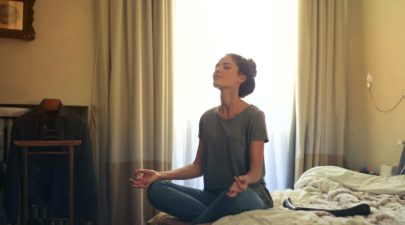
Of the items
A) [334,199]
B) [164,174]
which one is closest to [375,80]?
[334,199]

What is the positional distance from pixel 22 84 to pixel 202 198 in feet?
4.99

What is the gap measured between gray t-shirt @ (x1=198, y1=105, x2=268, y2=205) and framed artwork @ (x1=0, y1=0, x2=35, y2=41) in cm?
148

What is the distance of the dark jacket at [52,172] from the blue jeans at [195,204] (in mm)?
800

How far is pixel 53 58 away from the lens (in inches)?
106

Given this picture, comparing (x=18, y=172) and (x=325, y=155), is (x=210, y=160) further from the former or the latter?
(x=325, y=155)

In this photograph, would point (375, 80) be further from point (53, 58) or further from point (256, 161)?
point (53, 58)

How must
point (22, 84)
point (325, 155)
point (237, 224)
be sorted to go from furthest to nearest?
point (325, 155) < point (22, 84) < point (237, 224)

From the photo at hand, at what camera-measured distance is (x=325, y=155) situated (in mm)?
3256

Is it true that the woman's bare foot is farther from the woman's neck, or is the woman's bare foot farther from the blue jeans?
the woman's neck

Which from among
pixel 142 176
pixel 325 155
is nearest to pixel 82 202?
pixel 142 176

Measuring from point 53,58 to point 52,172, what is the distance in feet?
2.64

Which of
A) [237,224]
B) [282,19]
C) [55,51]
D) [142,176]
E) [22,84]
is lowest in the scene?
[237,224]

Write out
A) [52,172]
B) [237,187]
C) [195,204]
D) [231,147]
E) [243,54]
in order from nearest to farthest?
[237,187], [195,204], [231,147], [52,172], [243,54]

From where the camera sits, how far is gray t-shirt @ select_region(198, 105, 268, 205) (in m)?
1.87
